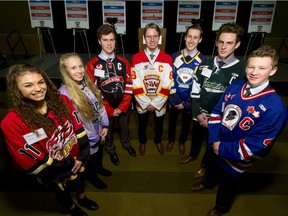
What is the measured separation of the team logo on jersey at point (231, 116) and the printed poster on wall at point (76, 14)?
5.06 m

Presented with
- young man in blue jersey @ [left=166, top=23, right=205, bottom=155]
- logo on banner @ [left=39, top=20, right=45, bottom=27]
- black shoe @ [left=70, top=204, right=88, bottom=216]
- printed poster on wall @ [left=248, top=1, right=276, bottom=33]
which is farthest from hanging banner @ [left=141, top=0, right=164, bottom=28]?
black shoe @ [left=70, top=204, right=88, bottom=216]

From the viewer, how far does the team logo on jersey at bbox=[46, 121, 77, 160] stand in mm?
1448

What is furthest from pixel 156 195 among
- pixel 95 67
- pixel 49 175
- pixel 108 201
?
pixel 95 67

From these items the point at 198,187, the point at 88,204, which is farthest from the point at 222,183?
the point at 88,204

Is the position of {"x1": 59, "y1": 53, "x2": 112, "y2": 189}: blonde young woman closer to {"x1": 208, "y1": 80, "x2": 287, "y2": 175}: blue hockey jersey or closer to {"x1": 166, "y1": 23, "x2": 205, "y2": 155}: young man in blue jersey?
{"x1": 166, "y1": 23, "x2": 205, "y2": 155}: young man in blue jersey

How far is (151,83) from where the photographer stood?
236 centimetres

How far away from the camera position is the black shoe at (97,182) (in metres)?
2.24

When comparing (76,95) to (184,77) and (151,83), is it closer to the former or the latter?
(151,83)

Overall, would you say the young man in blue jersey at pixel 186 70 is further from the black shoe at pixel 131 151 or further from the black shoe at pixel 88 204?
the black shoe at pixel 88 204

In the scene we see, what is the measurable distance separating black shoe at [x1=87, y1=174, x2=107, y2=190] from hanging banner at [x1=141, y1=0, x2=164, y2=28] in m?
4.56

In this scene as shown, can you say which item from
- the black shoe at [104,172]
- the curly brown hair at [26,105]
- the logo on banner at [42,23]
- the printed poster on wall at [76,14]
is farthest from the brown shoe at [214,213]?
the logo on banner at [42,23]

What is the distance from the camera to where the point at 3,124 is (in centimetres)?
130

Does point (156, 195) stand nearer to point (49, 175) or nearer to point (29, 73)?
point (49, 175)

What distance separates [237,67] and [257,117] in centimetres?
60
